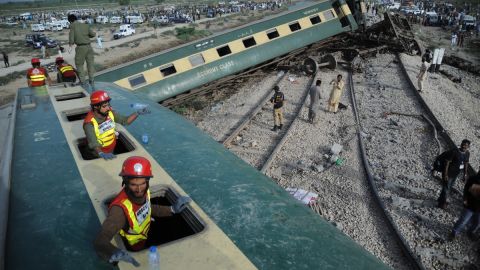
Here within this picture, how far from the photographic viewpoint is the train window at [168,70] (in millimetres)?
13595

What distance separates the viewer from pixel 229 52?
15141 mm

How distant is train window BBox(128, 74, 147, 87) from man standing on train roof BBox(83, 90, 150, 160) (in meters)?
8.31

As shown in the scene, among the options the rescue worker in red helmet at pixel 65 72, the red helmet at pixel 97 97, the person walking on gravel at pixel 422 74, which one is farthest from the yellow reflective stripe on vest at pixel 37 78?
the person walking on gravel at pixel 422 74

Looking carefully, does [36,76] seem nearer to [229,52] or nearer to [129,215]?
[129,215]

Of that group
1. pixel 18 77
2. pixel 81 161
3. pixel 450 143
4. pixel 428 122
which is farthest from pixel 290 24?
pixel 18 77

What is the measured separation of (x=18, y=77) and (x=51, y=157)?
2465 cm

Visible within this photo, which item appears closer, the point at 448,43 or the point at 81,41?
the point at 81,41

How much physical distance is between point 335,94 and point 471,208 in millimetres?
6502

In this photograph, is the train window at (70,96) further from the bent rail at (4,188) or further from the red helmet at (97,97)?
the red helmet at (97,97)

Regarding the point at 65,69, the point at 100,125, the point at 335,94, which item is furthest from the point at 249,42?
the point at 100,125

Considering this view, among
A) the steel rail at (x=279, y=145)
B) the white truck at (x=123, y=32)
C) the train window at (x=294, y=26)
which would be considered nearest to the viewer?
the steel rail at (x=279, y=145)

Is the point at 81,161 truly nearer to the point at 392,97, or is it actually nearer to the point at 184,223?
Result: the point at 184,223

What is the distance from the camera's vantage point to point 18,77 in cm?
2503

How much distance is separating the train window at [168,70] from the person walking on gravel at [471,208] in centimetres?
1085
